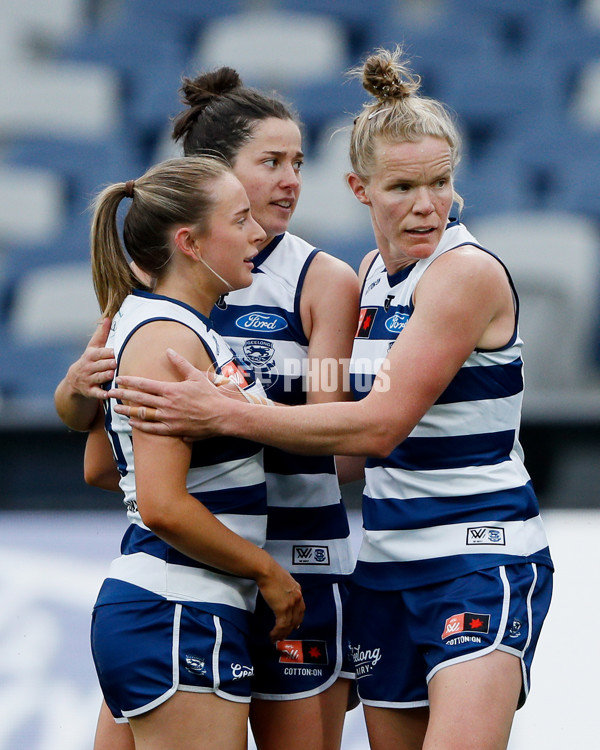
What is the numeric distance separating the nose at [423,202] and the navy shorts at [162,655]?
0.88m

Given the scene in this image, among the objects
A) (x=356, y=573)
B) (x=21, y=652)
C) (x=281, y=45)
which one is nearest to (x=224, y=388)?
(x=356, y=573)

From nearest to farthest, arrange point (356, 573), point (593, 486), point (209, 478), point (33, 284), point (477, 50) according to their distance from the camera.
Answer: point (209, 478)
point (356, 573)
point (593, 486)
point (33, 284)
point (477, 50)

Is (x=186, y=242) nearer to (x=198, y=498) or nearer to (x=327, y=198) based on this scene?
(x=198, y=498)

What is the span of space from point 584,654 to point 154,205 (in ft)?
6.09

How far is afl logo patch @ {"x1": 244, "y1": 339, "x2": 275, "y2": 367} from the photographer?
7.39ft

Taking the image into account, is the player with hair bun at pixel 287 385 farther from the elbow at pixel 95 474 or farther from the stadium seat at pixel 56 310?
the stadium seat at pixel 56 310

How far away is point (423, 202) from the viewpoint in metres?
2.05

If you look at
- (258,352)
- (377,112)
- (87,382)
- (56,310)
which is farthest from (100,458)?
(56,310)

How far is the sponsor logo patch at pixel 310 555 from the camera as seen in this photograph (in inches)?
90.2

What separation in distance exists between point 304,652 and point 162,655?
0.49m

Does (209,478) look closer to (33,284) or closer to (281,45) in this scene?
(33,284)

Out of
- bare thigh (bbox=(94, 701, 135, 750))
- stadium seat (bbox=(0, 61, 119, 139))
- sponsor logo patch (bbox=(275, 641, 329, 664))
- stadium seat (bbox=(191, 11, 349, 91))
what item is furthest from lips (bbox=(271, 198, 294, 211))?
stadium seat (bbox=(0, 61, 119, 139))

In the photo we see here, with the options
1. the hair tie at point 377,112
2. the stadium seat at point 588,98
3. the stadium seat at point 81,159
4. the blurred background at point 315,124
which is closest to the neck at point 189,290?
the hair tie at point 377,112

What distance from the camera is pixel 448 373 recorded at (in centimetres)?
196
